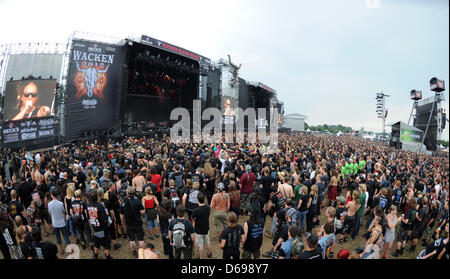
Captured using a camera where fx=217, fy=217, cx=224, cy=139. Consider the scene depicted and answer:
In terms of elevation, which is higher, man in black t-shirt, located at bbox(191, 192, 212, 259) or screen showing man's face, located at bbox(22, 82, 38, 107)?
screen showing man's face, located at bbox(22, 82, 38, 107)

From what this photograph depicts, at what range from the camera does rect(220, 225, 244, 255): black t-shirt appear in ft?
10.9

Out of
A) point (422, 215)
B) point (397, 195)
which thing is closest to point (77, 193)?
point (422, 215)

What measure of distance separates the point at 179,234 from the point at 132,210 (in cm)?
150

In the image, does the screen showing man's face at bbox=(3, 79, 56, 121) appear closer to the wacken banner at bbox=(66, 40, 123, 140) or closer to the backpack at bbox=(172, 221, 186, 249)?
the wacken banner at bbox=(66, 40, 123, 140)

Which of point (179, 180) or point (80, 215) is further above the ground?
point (179, 180)

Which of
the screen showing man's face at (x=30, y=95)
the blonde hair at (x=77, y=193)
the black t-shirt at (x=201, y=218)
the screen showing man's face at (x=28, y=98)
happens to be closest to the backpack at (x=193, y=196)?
the black t-shirt at (x=201, y=218)

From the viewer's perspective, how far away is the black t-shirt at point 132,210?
4.36m

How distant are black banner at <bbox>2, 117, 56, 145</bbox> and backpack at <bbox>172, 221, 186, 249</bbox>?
44.8 ft

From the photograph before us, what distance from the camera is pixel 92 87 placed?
16688mm

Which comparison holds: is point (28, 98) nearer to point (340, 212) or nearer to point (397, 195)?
point (340, 212)

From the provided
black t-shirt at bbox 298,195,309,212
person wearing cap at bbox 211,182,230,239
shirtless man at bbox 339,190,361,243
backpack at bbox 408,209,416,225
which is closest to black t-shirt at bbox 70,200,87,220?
person wearing cap at bbox 211,182,230,239

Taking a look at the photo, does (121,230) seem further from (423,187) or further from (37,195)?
(423,187)
